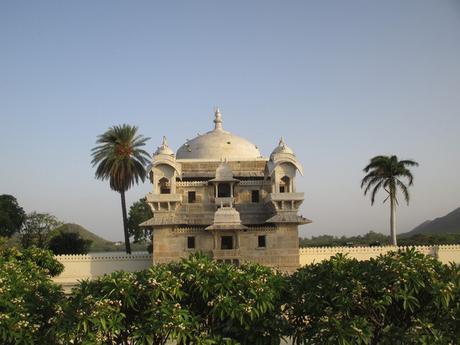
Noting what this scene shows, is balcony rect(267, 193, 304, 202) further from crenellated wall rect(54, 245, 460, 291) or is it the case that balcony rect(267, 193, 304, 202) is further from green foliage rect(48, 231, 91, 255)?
green foliage rect(48, 231, 91, 255)

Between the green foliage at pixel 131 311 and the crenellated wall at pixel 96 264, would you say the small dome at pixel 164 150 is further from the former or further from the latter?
the green foliage at pixel 131 311

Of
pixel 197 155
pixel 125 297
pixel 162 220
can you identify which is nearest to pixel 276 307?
pixel 125 297

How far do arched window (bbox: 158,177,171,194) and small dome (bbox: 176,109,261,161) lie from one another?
596cm

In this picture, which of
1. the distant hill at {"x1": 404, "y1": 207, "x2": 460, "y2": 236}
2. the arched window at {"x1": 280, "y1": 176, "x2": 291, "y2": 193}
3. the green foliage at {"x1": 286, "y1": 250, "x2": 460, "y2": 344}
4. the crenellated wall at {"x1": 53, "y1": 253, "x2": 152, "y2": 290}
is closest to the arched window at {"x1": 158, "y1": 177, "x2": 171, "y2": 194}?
the crenellated wall at {"x1": 53, "y1": 253, "x2": 152, "y2": 290}

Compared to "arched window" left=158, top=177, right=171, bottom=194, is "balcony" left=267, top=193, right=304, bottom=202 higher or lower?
lower

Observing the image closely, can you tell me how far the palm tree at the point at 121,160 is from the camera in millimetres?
38062

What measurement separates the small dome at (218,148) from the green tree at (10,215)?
2190 cm

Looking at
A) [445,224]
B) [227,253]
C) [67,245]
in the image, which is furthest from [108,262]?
[445,224]

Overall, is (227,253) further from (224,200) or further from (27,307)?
(27,307)

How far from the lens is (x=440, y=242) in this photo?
161 feet

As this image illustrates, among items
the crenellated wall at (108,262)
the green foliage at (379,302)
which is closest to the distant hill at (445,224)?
the crenellated wall at (108,262)

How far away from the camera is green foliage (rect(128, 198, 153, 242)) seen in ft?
183

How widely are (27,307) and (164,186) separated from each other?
2276 cm

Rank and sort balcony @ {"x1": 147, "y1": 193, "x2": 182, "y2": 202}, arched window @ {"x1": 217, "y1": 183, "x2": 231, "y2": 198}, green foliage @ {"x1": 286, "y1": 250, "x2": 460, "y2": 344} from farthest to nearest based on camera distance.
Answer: arched window @ {"x1": 217, "y1": 183, "x2": 231, "y2": 198}
balcony @ {"x1": 147, "y1": 193, "x2": 182, "y2": 202}
green foliage @ {"x1": 286, "y1": 250, "x2": 460, "y2": 344}
